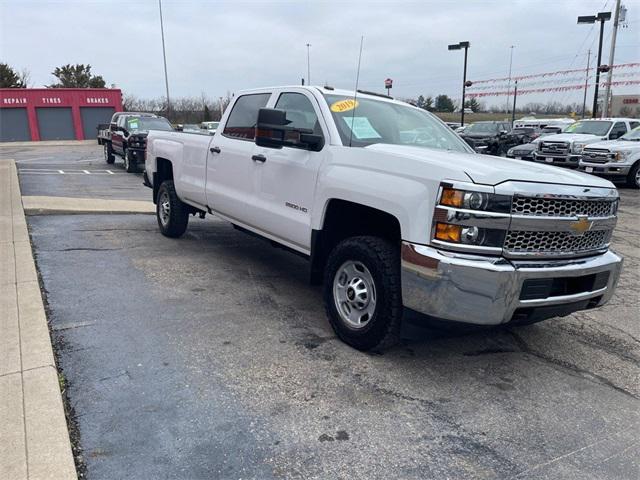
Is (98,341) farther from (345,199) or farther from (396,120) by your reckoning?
(396,120)

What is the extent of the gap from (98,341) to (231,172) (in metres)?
2.29

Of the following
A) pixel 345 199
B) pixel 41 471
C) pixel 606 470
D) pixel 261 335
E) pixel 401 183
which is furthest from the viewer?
pixel 261 335

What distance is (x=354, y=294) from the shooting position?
13.1ft

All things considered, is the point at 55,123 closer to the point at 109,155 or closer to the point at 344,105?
the point at 109,155

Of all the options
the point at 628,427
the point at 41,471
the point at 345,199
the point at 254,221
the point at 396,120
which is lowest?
the point at 628,427

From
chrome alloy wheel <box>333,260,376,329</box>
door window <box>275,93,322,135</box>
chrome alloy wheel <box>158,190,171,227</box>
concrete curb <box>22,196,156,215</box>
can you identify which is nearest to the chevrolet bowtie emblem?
chrome alloy wheel <box>333,260,376,329</box>

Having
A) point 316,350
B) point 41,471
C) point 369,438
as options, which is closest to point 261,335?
point 316,350

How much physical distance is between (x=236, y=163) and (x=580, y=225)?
10.8 feet

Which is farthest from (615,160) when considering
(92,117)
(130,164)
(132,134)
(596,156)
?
(92,117)

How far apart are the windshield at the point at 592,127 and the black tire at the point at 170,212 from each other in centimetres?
1554

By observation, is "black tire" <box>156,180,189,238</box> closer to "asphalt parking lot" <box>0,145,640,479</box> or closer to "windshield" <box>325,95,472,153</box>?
"asphalt parking lot" <box>0,145,640,479</box>

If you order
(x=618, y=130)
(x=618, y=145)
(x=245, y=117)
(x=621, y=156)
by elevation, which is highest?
(x=245, y=117)

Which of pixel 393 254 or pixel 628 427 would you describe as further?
pixel 393 254

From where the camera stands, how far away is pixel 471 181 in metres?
3.24
